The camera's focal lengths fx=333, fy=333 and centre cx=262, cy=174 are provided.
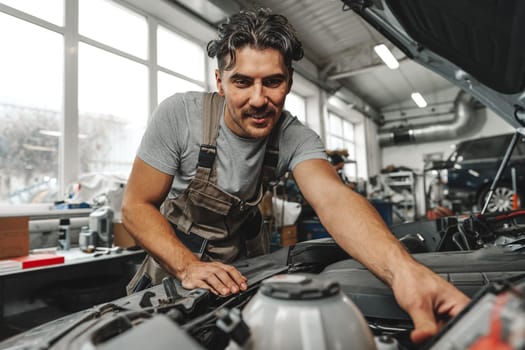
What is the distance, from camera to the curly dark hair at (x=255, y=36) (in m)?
1.10

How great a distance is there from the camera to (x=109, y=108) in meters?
3.63

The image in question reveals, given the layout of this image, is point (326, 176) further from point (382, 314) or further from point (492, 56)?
point (492, 56)

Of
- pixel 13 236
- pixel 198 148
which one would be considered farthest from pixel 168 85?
pixel 198 148

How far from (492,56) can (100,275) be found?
2487mm

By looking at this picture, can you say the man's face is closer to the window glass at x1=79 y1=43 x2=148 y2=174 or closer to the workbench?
the workbench

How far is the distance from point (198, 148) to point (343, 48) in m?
6.38

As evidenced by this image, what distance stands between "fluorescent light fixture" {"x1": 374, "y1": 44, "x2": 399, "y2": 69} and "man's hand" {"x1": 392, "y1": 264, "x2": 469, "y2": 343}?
19.3 ft

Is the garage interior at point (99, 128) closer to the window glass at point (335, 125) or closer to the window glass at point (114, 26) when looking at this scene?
the window glass at point (114, 26)

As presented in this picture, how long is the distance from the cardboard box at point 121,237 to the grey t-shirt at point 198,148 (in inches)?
60.4

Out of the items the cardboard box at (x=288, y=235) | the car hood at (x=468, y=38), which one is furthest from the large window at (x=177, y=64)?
the car hood at (x=468, y=38)

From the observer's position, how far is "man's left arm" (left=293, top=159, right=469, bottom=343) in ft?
1.86

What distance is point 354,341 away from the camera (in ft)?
1.22

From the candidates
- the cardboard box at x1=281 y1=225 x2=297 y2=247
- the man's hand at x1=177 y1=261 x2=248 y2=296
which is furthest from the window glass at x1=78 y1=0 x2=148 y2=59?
the man's hand at x1=177 y1=261 x2=248 y2=296

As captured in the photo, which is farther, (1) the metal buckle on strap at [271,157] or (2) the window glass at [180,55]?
(2) the window glass at [180,55]
